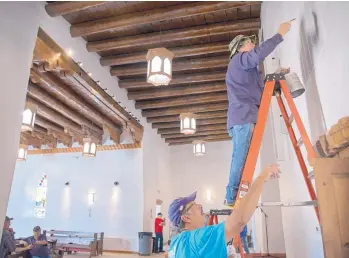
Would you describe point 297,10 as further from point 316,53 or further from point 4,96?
point 4,96

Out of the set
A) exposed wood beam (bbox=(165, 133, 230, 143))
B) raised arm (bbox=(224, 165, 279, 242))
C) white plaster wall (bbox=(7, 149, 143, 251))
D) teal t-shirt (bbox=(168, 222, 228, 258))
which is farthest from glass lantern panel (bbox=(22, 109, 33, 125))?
exposed wood beam (bbox=(165, 133, 230, 143))

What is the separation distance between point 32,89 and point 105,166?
4651 mm

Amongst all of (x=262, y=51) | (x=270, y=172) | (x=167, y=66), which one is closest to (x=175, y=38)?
(x=167, y=66)

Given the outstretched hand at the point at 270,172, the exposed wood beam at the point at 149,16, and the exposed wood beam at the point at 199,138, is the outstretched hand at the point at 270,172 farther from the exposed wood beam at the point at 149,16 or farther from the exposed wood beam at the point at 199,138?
the exposed wood beam at the point at 199,138

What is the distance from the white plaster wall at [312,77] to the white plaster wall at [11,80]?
9.74 ft

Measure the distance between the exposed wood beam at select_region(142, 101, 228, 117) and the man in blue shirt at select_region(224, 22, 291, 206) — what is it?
20.0ft

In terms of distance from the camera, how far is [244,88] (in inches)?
90.9

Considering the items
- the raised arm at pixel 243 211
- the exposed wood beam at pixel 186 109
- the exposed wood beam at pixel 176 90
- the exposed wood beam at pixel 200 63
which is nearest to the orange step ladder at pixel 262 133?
the raised arm at pixel 243 211

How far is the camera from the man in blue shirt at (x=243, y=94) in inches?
81.0

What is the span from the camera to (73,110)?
8.62 m

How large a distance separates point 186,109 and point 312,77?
22.3 feet

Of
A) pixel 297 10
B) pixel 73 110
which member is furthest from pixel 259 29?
pixel 73 110

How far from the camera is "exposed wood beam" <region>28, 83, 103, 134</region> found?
22.7 feet

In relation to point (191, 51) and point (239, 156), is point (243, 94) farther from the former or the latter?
point (191, 51)
